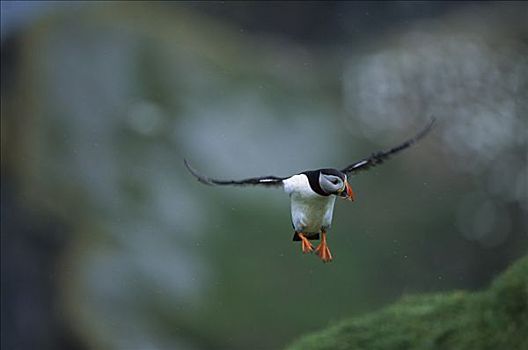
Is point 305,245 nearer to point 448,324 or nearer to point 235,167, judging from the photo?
point 448,324

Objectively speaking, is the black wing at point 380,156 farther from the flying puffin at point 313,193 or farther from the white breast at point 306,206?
the white breast at point 306,206

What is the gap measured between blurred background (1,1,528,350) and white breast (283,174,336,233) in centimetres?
387

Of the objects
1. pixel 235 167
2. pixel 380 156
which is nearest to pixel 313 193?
pixel 380 156

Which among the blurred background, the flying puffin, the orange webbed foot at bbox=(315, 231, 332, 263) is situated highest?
the blurred background

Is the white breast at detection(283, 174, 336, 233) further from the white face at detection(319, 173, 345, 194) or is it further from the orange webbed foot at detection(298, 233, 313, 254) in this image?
the white face at detection(319, 173, 345, 194)

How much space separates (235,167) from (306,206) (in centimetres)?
506

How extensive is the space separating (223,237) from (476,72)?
7.50 ft

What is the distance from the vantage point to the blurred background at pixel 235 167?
1001cm

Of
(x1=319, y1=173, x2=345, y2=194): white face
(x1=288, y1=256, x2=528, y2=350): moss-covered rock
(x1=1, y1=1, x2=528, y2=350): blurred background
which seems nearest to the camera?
(x1=288, y1=256, x2=528, y2=350): moss-covered rock

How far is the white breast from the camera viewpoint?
5566 millimetres

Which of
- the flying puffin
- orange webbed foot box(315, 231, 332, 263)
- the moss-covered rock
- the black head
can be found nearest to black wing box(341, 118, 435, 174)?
the flying puffin

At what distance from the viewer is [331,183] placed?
529 centimetres

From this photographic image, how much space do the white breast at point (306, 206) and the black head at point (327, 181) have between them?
0.17 ft

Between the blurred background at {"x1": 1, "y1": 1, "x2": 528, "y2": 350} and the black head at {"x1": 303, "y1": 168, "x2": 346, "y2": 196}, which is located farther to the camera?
the blurred background at {"x1": 1, "y1": 1, "x2": 528, "y2": 350}
